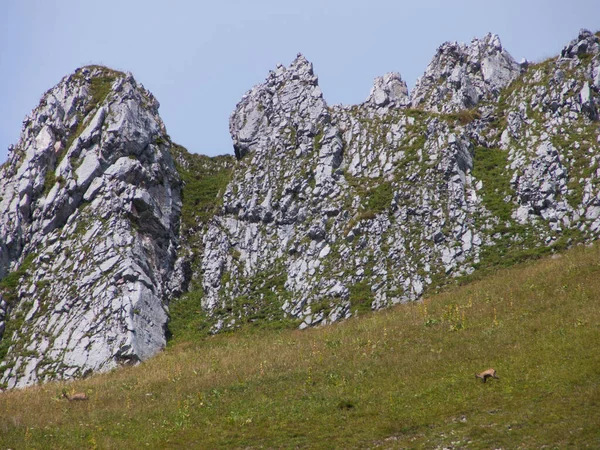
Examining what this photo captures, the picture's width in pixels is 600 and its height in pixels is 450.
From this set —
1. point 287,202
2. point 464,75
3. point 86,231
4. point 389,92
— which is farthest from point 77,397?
point 389,92

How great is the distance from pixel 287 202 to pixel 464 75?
29.8 metres

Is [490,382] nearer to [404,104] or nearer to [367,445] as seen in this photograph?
[367,445]

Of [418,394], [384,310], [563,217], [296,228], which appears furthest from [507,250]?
[418,394]

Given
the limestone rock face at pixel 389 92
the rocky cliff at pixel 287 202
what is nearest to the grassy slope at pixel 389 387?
the rocky cliff at pixel 287 202

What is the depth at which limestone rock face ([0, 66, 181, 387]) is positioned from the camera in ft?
137

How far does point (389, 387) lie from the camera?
23.8 metres

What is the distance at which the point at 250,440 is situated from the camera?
20.0 metres

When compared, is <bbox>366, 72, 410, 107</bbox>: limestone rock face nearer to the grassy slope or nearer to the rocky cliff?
the rocky cliff

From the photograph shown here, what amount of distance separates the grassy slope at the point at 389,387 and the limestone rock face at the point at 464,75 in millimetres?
31629

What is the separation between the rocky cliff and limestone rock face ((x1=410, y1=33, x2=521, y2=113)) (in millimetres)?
281

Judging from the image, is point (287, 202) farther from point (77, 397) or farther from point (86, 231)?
point (77, 397)

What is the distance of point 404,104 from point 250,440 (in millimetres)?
57462

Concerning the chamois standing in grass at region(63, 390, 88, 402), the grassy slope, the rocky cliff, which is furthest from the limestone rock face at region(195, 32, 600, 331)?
the chamois standing in grass at region(63, 390, 88, 402)

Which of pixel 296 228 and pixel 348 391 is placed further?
pixel 296 228
